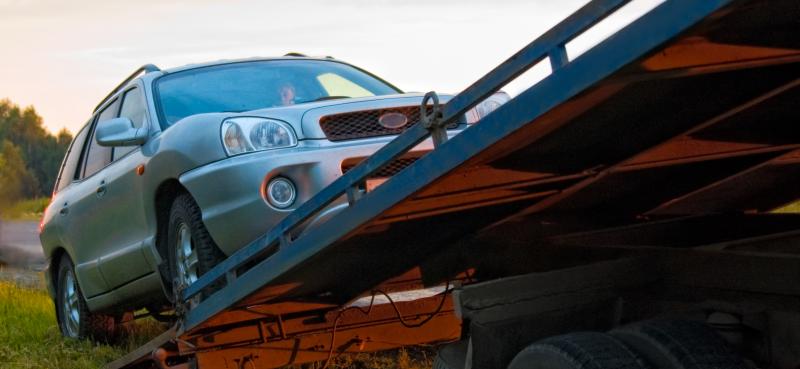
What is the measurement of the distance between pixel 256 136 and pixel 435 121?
2.61m

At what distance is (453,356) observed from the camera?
430 centimetres

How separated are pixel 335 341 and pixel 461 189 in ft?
6.16

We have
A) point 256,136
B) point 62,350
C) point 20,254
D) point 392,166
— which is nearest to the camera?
point 392,166

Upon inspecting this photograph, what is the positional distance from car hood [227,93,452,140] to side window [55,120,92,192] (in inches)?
125

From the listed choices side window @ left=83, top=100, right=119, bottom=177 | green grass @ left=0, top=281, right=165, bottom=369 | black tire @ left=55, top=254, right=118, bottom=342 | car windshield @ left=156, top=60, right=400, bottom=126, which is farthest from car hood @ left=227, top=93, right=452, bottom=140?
black tire @ left=55, top=254, right=118, bottom=342

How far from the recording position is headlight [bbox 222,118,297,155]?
581 cm

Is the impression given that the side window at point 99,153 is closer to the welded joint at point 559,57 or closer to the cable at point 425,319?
the cable at point 425,319

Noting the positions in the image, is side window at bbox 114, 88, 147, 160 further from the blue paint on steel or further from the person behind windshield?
the blue paint on steel

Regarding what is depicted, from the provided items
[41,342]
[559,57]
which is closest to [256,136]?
[559,57]

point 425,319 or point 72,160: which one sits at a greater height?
point 72,160

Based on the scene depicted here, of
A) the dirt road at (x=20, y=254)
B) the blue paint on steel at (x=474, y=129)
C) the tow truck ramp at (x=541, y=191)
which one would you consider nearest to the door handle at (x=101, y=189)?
the tow truck ramp at (x=541, y=191)

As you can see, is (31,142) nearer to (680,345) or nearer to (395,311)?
(395,311)

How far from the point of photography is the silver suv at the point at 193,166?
18.5 feet

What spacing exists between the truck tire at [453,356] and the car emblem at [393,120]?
5.94ft
